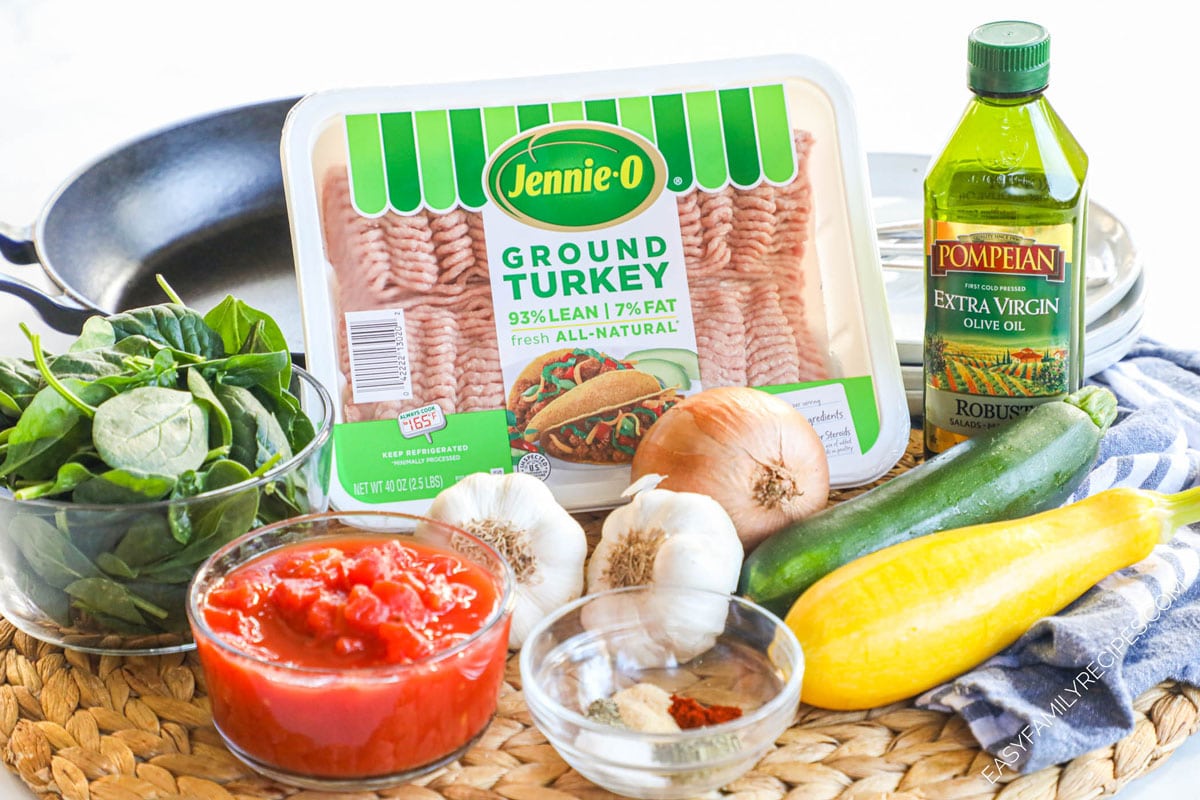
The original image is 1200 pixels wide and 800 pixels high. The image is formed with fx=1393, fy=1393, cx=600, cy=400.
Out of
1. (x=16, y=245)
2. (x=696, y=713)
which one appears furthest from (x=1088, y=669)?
(x=16, y=245)

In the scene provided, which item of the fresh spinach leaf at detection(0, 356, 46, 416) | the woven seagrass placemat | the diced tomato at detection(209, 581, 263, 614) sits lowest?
the woven seagrass placemat

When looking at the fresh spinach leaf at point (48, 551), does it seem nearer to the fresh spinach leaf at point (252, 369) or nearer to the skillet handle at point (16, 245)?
the fresh spinach leaf at point (252, 369)

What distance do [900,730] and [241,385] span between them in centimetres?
81

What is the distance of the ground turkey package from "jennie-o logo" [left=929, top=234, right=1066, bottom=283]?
7.0 inches

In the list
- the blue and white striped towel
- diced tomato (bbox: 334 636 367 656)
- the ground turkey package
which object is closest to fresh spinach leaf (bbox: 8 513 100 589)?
diced tomato (bbox: 334 636 367 656)

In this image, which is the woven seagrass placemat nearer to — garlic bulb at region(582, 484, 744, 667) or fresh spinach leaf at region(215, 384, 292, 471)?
garlic bulb at region(582, 484, 744, 667)

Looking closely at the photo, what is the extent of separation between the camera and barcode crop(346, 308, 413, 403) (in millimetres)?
1842

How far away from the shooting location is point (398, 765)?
134 cm

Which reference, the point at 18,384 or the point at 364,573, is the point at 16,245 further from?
the point at 364,573

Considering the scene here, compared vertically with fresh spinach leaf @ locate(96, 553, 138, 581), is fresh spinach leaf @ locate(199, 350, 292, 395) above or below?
above

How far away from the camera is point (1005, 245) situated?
172cm

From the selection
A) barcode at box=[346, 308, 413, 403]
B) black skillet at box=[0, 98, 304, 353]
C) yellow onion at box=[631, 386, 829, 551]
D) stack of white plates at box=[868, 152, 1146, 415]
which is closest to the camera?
yellow onion at box=[631, 386, 829, 551]

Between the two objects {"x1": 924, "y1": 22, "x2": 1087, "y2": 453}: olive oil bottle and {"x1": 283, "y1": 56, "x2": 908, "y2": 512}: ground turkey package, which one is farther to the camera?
{"x1": 283, "y1": 56, "x2": 908, "y2": 512}: ground turkey package

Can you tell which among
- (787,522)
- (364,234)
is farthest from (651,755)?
(364,234)
